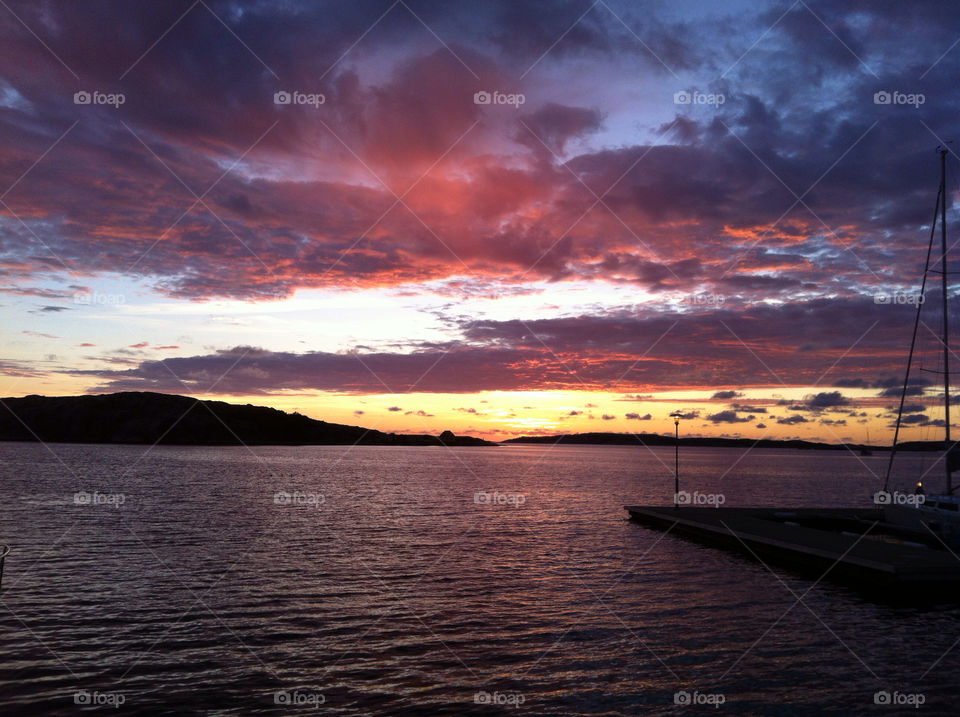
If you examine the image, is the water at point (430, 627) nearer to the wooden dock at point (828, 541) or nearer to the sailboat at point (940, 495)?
the wooden dock at point (828, 541)

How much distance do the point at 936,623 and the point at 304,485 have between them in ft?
269

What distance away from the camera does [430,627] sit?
75.4ft

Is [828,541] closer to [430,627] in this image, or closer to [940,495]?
[940,495]

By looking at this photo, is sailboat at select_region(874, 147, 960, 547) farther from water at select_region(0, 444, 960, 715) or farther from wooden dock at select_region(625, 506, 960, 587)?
water at select_region(0, 444, 960, 715)

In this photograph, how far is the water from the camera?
16.8 m

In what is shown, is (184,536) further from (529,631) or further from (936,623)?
(936,623)

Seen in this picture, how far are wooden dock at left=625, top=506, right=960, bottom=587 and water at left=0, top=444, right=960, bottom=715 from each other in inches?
66.9

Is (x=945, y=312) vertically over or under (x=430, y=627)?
over

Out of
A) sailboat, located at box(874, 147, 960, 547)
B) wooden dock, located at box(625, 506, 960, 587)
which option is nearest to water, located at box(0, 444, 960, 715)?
wooden dock, located at box(625, 506, 960, 587)

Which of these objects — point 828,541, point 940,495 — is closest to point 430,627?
point 828,541

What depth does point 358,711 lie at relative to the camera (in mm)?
15586

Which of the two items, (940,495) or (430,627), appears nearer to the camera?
(430,627)

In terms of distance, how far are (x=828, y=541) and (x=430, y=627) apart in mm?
26013

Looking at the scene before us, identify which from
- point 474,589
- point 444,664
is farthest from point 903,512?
point 444,664
